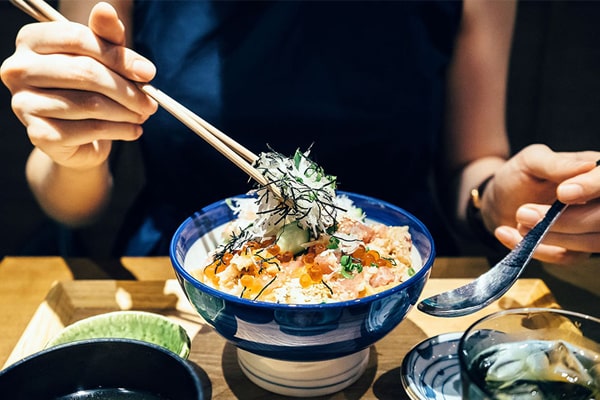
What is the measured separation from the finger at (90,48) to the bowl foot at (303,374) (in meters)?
0.65

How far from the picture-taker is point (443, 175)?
2.26 metres

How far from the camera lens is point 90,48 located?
3.93 feet

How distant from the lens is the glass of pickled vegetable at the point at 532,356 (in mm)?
891

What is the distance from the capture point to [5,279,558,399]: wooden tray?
1.20m

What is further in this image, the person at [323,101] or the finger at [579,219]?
the person at [323,101]

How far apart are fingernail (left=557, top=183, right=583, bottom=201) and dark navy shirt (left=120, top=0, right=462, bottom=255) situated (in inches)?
31.6

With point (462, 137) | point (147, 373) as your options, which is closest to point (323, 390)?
point (147, 373)

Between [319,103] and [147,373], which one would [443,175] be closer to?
[319,103]

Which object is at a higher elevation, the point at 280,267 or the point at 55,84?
the point at 55,84

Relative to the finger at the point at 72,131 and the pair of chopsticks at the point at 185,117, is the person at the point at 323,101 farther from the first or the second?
the pair of chopsticks at the point at 185,117

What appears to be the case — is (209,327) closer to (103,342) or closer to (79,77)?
(103,342)

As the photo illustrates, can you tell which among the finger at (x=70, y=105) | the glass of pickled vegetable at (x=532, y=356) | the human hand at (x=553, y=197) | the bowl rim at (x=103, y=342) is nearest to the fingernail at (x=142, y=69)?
the finger at (x=70, y=105)

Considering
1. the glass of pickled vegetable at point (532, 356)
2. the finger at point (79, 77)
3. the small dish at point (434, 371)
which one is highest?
the finger at point (79, 77)

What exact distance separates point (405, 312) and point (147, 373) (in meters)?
0.50
